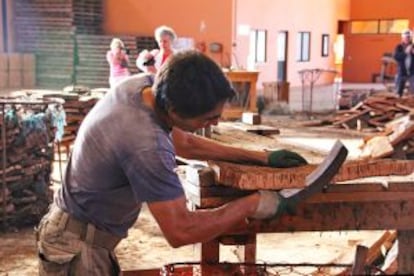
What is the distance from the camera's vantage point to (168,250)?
18.7ft

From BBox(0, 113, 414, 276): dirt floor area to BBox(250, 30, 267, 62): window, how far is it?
37.1ft

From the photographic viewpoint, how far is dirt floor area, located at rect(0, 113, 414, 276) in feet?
17.3

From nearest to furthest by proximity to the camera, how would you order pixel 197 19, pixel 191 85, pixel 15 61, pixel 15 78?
pixel 191 85
pixel 15 61
pixel 15 78
pixel 197 19

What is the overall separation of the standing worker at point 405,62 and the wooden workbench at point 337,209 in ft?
39.0

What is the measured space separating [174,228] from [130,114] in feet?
1.36

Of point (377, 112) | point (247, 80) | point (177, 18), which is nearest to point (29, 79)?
point (177, 18)

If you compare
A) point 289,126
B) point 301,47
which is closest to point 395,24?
point 301,47

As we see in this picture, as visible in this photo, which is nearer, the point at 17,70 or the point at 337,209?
the point at 337,209

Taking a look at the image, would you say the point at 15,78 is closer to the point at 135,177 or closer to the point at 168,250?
the point at 168,250

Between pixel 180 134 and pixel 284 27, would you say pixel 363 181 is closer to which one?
pixel 180 134

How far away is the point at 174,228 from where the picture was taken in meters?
2.18

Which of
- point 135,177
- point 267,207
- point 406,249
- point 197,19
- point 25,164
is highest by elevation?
point 197,19

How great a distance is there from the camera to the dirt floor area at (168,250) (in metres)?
5.26

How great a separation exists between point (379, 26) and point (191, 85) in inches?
943
